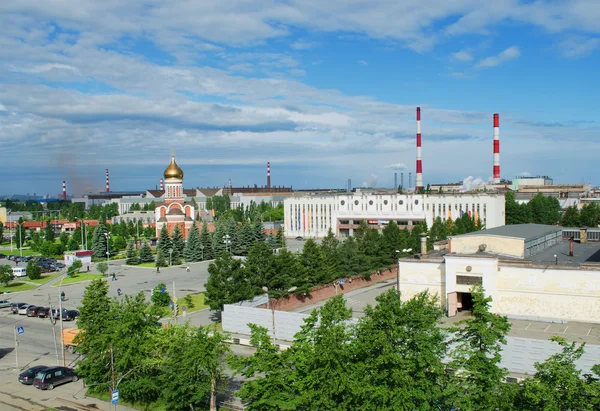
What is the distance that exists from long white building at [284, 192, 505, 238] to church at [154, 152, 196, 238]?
21350 mm

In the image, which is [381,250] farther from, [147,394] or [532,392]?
[532,392]

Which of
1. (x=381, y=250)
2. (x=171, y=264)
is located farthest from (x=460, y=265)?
(x=171, y=264)

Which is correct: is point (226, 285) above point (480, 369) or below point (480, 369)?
below

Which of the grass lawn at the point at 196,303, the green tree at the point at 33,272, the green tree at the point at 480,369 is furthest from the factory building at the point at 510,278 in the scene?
the green tree at the point at 33,272

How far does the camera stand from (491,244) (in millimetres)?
33375

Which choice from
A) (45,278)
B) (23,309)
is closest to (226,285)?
(23,309)

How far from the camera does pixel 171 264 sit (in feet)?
183

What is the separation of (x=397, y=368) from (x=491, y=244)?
21165 millimetres

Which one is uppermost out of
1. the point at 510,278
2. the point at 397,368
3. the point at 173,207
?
the point at 173,207

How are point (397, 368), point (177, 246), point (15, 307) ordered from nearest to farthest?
point (397, 368) < point (15, 307) < point (177, 246)

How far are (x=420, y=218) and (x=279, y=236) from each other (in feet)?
79.3

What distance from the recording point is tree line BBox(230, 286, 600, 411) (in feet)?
44.2

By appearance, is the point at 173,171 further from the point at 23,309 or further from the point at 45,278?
the point at 23,309

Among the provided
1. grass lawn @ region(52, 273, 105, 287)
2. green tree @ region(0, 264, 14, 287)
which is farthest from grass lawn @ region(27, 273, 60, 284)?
green tree @ region(0, 264, 14, 287)
